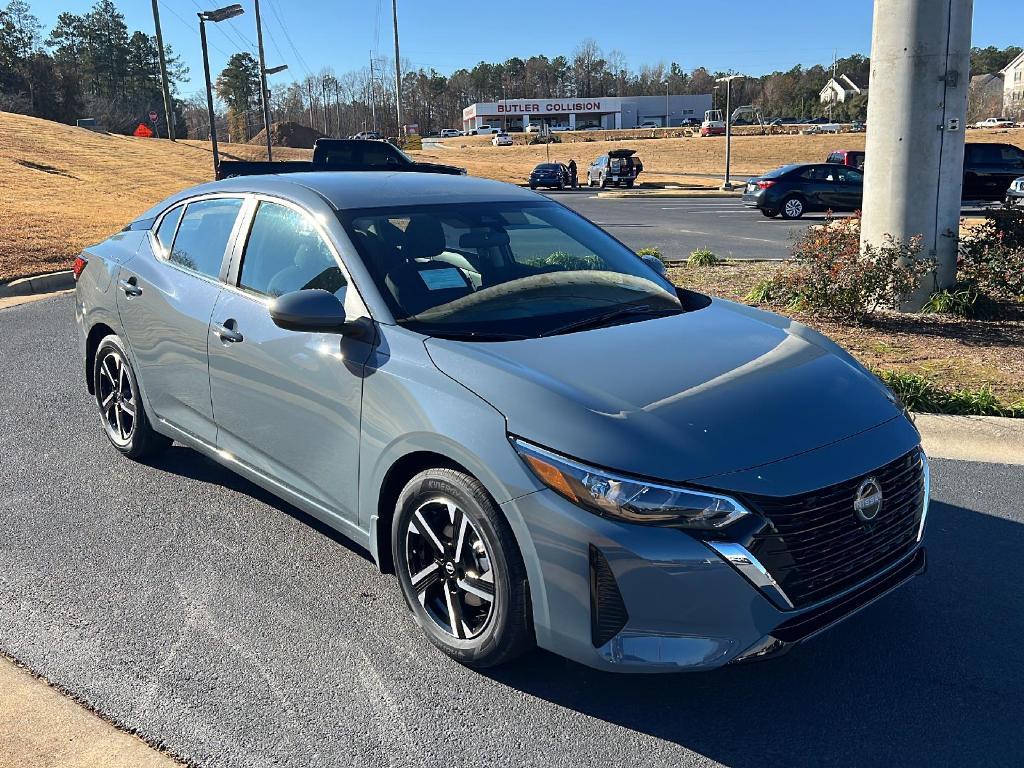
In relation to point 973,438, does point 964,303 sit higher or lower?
higher

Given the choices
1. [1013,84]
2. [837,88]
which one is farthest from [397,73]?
[1013,84]

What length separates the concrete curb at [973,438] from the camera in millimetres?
5285

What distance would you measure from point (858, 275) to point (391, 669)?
240 inches

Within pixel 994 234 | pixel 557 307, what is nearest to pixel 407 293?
pixel 557 307

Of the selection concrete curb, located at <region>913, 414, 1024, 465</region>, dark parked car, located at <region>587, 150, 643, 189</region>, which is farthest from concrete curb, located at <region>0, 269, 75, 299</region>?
dark parked car, located at <region>587, 150, 643, 189</region>

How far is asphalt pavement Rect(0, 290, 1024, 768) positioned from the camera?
2.80m

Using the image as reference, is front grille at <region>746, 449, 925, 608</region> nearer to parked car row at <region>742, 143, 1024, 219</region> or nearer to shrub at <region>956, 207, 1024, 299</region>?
shrub at <region>956, 207, 1024, 299</region>

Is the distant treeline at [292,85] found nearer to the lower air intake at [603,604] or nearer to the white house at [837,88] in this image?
the white house at [837,88]

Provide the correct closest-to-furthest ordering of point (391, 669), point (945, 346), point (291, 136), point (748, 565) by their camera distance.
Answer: point (748, 565), point (391, 669), point (945, 346), point (291, 136)

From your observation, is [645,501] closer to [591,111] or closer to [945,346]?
[945,346]

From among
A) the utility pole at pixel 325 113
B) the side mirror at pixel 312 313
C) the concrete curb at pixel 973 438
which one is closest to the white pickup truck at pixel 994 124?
the utility pole at pixel 325 113

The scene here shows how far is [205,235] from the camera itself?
15.1 ft

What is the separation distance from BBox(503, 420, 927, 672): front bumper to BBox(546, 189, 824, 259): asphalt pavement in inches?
301

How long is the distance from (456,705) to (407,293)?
1569 millimetres
